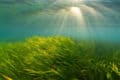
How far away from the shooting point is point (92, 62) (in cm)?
155

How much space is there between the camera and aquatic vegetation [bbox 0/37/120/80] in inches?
59.6

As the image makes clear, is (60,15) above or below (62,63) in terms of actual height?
above

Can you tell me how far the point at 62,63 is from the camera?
1.57m

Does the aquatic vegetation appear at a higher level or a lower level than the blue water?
lower

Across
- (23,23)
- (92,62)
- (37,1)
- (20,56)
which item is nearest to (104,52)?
(92,62)

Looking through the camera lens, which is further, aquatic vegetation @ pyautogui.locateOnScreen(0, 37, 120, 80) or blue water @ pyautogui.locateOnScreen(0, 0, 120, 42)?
blue water @ pyautogui.locateOnScreen(0, 0, 120, 42)

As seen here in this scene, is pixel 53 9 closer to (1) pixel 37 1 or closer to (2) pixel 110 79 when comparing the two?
(1) pixel 37 1

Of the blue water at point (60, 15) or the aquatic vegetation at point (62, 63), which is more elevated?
the blue water at point (60, 15)

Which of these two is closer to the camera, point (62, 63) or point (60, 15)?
point (62, 63)

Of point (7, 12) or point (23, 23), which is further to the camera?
point (23, 23)

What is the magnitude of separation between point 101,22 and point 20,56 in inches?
314

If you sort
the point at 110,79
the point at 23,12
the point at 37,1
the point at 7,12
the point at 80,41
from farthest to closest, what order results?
the point at 7,12 → the point at 23,12 → the point at 37,1 → the point at 80,41 → the point at 110,79

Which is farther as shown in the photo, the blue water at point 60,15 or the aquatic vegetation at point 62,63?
the blue water at point 60,15

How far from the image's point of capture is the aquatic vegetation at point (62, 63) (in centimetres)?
151
